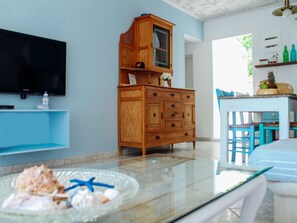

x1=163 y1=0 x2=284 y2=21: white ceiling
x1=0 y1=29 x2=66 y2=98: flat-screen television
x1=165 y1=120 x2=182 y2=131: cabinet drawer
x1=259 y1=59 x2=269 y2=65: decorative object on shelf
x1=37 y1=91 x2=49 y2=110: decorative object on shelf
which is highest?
x1=163 y1=0 x2=284 y2=21: white ceiling

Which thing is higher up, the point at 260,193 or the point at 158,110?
the point at 158,110

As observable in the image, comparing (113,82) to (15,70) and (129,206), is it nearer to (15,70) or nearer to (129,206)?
(15,70)

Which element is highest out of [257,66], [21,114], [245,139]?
→ [257,66]

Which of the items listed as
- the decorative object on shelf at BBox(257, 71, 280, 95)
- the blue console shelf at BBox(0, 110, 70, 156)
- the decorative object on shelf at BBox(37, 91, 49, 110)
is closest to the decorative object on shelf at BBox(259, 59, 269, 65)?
the decorative object on shelf at BBox(257, 71, 280, 95)

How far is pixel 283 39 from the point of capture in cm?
511

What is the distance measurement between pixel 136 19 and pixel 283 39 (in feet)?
9.04

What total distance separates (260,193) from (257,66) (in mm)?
4620

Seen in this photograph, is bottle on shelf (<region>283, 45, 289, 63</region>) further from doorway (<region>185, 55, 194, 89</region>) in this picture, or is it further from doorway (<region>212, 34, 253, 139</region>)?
doorway (<region>185, 55, 194, 89</region>)

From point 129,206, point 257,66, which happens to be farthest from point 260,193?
point 257,66

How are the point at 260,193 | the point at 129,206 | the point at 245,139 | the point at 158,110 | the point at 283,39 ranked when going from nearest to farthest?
the point at 129,206
the point at 260,193
the point at 245,139
the point at 158,110
the point at 283,39

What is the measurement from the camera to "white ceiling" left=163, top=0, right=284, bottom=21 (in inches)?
204

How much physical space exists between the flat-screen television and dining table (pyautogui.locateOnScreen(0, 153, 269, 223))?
75.3 inches

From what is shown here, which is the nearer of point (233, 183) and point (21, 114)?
point (233, 183)

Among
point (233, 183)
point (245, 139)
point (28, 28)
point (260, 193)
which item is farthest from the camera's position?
point (245, 139)
